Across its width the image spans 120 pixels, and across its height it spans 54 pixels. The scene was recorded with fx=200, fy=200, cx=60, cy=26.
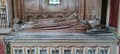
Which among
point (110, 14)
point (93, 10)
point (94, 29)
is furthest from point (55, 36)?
point (93, 10)

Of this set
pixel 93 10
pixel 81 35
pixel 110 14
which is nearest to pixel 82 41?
pixel 81 35

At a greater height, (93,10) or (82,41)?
(93,10)

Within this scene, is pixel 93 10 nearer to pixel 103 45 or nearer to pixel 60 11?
pixel 60 11

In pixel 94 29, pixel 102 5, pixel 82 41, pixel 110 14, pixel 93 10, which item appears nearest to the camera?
pixel 82 41

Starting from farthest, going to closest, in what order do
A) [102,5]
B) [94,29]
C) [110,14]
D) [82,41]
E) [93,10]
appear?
[93,10]
[102,5]
[110,14]
[94,29]
[82,41]

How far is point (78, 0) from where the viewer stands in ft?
18.5

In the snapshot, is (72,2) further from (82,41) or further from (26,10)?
(82,41)

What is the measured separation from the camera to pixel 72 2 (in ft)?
18.7

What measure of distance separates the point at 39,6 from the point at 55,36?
10.6 ft

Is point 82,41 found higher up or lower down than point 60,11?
lower down

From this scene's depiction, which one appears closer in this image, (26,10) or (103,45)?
(103,45)

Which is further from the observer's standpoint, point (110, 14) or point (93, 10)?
point (93, 10)

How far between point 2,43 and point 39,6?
3267 mm

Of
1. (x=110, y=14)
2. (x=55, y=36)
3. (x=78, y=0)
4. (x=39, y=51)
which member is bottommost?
(x=39, y=51)
